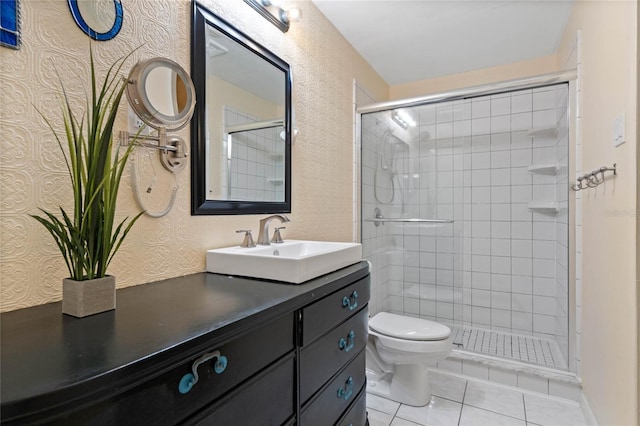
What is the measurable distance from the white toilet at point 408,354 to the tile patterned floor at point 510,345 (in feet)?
2.02

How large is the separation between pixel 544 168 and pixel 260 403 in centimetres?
278

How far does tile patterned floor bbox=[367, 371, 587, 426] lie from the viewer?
1778 millimetres

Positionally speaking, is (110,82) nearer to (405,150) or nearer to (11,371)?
(11,371)

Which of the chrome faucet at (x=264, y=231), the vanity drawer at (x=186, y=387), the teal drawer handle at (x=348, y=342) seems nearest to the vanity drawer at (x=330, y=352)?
the teal drawer handle at (x=348, y=342)

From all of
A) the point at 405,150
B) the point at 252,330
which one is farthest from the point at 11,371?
the point at 405,150

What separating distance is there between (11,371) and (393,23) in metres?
2.57

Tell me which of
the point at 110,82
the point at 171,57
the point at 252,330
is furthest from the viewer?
the point at 171,57

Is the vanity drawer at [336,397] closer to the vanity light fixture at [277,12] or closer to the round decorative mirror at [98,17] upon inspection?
the round decorative mirror at [98,17]

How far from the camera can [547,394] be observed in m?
2.01

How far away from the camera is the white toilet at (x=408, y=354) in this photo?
6.25 feet

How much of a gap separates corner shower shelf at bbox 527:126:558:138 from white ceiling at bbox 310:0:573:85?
643mm

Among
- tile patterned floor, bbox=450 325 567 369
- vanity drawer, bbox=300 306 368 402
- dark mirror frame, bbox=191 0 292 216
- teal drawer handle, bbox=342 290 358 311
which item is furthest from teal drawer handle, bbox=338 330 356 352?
tile patterned floor, bbox=450 325 567 369

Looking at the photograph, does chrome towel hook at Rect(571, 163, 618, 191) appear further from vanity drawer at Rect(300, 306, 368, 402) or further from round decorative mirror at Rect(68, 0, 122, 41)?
round decorative mirror at Rect(68, 0, 122, 41)

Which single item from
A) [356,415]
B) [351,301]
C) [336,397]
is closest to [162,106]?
[351,301]
